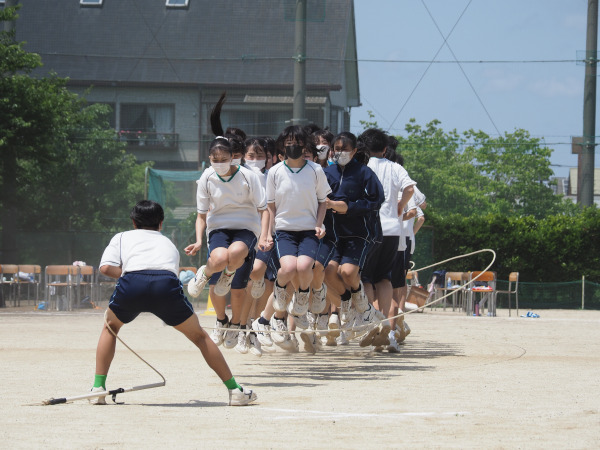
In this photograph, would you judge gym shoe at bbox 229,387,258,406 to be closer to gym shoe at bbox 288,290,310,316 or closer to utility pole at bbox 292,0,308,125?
gym shoe at bbox 288,290,310,316

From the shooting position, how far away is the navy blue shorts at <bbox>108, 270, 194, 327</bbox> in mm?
6445

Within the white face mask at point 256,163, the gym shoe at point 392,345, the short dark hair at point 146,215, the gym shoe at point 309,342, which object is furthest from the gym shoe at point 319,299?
the short dark hair at point 146,215

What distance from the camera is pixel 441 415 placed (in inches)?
238

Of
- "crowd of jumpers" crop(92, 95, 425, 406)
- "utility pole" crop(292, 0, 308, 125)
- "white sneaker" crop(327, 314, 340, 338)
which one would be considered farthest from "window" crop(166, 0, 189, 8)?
"white sneaker" crop(327, 314, 340, 338)

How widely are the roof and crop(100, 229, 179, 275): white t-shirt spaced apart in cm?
2244

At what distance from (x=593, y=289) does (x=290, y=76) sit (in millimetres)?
10849

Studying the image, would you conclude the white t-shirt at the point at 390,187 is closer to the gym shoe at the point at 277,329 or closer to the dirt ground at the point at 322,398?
the dirt ground at the point at 322,398

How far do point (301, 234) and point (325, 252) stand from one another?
16.1 inches

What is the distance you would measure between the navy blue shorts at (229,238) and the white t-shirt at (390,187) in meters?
2.41

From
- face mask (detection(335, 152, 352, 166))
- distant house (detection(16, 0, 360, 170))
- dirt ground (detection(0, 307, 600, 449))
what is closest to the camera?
dirt ground (detection(0, 307, 600, 449))

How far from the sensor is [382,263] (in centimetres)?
1093

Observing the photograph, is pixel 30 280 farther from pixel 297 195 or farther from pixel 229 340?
pixel 297 195

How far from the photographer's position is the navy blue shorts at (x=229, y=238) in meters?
8.73

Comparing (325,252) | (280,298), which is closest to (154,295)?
(280,298)
